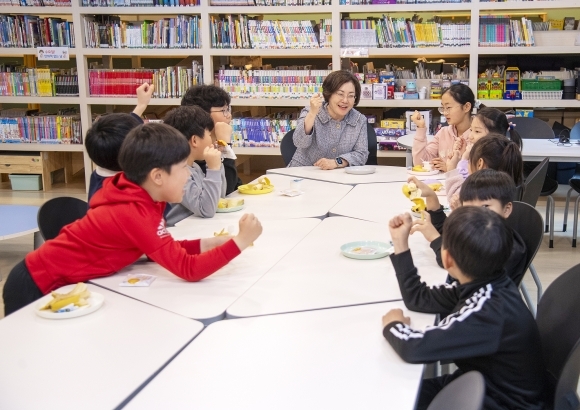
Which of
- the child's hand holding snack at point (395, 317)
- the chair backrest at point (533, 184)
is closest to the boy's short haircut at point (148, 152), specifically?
the child's hand holding snack at point (395, 317)

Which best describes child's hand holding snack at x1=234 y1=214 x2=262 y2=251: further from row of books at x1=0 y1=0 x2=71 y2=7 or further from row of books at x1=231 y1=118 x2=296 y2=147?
row of books at x1=0 y1=0 x2=71 y2=7

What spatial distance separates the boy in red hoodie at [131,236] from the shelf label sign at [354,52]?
4.00m

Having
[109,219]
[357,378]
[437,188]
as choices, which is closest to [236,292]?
[109,219]

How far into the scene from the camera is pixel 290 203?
Answer: 3105 mm

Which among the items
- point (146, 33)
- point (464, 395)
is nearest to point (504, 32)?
point (146, 33)

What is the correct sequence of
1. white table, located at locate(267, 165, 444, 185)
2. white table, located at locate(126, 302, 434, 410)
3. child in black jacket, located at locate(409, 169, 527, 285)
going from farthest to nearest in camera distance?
1. white table, located at locate(267, 165, 444, 185)
2. child in black jacket, located at locate(409, 169, 527, 285)
3. white table, located at locate(126, 302, 434, 410)

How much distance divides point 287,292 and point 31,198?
16.8ft

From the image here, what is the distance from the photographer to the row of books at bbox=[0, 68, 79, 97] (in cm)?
664

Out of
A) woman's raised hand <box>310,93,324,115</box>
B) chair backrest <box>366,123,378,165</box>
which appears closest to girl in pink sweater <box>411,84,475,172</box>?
chair backrest <box>366,123,378,165</box>

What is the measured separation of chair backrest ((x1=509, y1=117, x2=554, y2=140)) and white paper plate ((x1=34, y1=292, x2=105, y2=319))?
416 centimetres

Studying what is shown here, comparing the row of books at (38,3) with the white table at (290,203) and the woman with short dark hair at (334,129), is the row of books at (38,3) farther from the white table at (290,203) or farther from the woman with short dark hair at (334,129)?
the white table at (290,203)

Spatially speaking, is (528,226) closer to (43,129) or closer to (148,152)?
(148,152)

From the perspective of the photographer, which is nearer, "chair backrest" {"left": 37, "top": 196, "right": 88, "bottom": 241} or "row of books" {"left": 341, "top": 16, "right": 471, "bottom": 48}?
"chair backrest" {"left": 37, "top": 196, "right": 88, "bottom": 241}

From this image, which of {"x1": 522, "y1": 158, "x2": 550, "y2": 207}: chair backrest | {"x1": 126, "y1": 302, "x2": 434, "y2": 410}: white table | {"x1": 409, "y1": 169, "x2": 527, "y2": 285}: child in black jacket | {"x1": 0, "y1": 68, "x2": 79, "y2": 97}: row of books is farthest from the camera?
{"x1": 0, "y1": 68, "x2": 79, "y2": 97}: row of books
